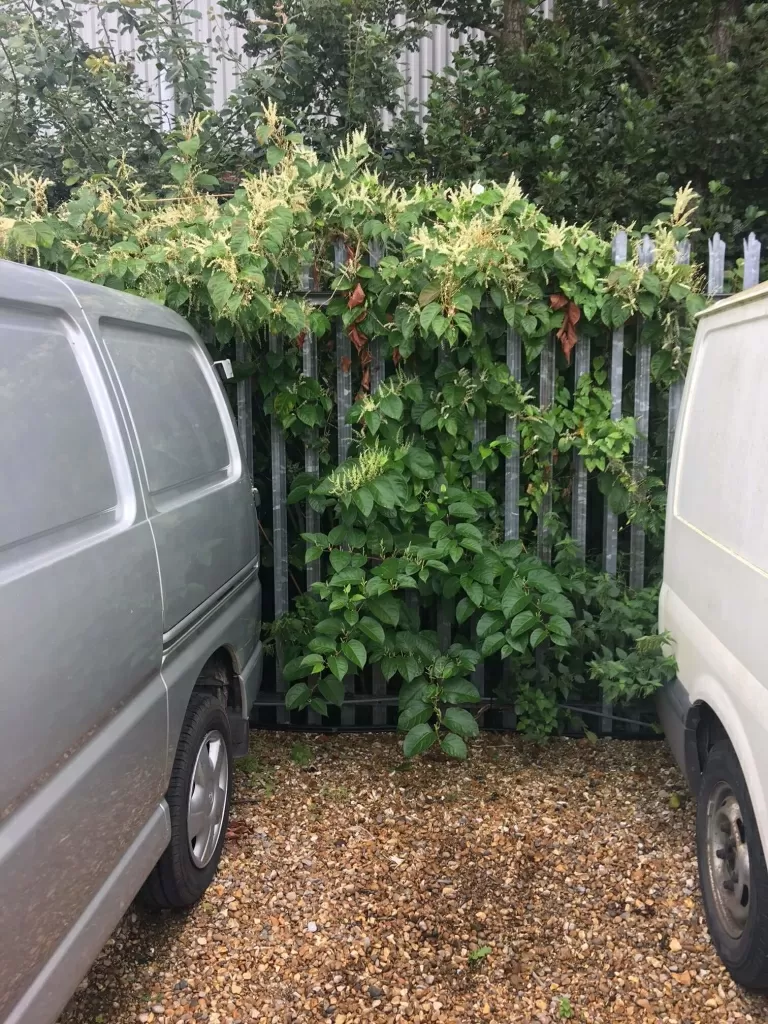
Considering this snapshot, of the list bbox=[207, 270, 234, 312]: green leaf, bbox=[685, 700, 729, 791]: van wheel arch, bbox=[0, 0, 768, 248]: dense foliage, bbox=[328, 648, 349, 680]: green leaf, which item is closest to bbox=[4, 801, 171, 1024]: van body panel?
bbox=[328, 648, 349, 680]: green leaf

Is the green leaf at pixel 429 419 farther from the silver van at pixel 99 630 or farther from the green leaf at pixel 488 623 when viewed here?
the silver van at pixel 99 630

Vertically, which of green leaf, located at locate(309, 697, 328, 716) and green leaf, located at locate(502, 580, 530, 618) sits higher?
green leaf, located at locate(502, 580, 530, 618)

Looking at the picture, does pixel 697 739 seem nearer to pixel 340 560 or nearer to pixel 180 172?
pixel 340 560

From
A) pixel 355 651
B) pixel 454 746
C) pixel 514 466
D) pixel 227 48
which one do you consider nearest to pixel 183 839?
pixel 355 651

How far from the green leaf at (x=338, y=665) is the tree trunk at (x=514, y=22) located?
15.7 ft

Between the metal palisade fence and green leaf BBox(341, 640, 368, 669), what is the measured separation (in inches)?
20.2

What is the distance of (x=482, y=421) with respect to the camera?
12.7 ft

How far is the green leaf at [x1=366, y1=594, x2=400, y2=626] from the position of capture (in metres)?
3.61

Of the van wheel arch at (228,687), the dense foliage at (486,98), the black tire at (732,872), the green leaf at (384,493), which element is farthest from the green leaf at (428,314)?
the dense foliage at (486,98)

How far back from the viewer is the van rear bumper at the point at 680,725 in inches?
112

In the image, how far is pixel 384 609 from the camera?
3.62 meters

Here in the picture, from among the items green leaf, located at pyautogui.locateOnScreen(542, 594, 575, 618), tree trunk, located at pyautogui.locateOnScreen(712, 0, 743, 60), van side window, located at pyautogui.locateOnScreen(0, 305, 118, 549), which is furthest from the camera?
tree trunk, located at pyautogui.locateOnScreen(712, 0, 743, 60)

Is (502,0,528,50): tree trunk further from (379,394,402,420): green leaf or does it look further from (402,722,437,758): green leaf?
(402,722,437,758): green leaf

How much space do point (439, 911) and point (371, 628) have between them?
1.19 meters
